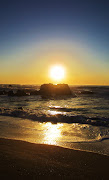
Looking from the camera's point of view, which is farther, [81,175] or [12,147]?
[12,147]

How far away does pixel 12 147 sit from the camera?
5.95 meters

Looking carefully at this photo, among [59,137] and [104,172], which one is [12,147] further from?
[104,172]

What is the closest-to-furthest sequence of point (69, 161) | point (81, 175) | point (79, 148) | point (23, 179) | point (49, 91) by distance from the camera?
point (23, 179) < point (81, 175) < point (69, 161) < point (79, 148) < point (49, 91)

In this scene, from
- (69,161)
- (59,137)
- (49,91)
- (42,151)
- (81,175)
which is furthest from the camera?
(49,91)

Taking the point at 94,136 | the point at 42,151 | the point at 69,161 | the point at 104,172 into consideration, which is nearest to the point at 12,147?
the point at 42,151

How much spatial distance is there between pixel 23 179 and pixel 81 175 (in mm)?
1630

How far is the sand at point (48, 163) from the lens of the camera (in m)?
4.03

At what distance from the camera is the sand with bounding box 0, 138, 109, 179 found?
4.03m

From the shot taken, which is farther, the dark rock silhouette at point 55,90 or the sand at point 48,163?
the dark rock silhouette at point 55,90

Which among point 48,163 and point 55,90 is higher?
point 55,90

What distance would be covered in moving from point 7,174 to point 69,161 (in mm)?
2066

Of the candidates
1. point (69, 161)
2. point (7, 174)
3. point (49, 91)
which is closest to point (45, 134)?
point (69, 161)

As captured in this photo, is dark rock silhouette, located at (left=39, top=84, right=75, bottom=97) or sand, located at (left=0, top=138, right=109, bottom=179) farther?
dark rock silhouette, located at (left=39, top=84, right=75, bottom=97)

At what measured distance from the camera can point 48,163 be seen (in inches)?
184
